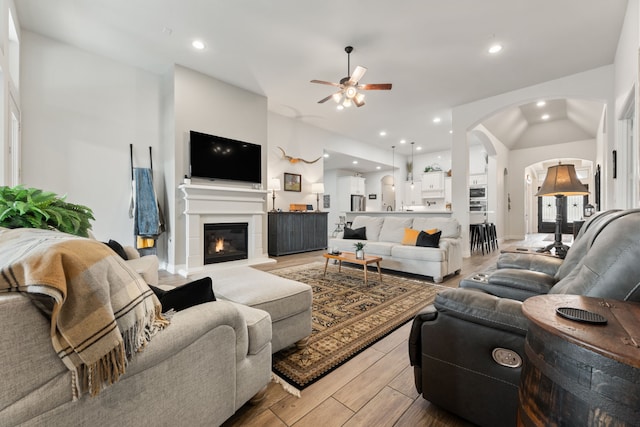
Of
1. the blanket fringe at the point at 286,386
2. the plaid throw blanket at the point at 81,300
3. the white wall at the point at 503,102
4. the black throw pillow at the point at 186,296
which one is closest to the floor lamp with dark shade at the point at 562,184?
the white wall at the point at 503,102

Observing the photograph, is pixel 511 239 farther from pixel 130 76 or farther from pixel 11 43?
pixel 11 43

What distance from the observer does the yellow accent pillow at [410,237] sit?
431cm

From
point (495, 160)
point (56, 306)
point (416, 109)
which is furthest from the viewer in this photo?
point (495, 160)

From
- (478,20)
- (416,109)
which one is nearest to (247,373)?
(478,20)

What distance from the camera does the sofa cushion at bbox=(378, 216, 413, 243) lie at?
4.66 metres

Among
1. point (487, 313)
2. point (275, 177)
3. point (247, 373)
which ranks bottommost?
point (247, 373)

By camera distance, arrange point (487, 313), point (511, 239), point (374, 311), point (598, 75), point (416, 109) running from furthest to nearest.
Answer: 1. point (511, 239)
2. point (416, 109)
3. point (598, 75)
4. point (374, 311)
5. point (487, 313)

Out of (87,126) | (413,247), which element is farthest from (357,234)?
(87,126)

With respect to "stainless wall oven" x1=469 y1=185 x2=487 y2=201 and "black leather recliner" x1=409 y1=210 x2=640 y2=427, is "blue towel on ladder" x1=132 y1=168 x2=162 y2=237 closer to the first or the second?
"black leather recliner" x1=409 y1=210 x2=640 y2=427

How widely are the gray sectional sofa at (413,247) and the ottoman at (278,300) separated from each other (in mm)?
2474

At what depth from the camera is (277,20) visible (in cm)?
316

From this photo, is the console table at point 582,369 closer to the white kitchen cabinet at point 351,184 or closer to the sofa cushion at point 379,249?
the sofa cushion at point 379,249

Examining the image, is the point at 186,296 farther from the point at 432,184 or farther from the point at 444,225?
the point at 432,184

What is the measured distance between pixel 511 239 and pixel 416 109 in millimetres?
6149
